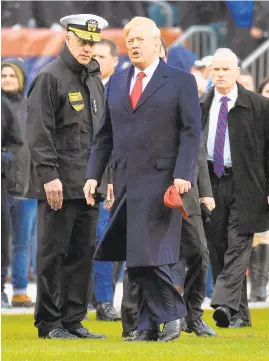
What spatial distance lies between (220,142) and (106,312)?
1.86 m

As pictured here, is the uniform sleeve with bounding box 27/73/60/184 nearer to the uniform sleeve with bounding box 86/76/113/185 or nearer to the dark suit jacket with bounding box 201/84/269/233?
the uniform sleeve with bounding box 86/76/113/185

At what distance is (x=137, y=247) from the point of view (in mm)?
9906

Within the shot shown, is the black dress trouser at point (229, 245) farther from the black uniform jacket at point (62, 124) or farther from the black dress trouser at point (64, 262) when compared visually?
the black uniform jacket at point (62, 124)

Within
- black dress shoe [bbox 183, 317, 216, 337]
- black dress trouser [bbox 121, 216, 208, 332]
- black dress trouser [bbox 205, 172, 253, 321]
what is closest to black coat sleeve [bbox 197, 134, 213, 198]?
black dress trouser [bbox 121, 216, 208, 332]

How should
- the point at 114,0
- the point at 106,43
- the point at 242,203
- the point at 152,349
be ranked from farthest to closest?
1. the point at 114,0
2. the point at 106,43
3. the point at 242,203
4. the point at 152,349

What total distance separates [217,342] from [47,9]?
38.0 feet

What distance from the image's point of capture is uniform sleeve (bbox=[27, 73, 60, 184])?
1030 cm

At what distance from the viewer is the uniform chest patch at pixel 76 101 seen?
10484mm

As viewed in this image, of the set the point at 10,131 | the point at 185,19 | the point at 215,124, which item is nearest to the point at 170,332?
the point at 215,124

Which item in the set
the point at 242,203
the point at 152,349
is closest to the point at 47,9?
the point at 242,203

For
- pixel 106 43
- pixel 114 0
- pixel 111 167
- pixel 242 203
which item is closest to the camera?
pixel 111 167

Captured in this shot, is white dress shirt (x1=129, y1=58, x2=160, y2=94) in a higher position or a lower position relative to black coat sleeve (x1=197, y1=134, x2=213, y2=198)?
higher

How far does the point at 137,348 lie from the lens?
9539 mm

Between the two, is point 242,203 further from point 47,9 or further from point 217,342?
point 47,9
